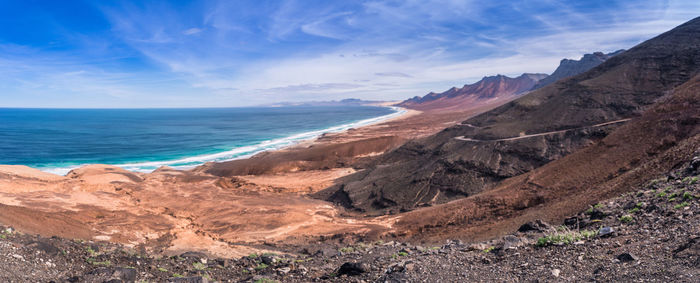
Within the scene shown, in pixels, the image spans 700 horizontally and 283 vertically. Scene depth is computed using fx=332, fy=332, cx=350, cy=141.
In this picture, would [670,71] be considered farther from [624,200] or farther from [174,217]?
[174,217]

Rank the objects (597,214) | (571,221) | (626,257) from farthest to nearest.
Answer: (571,221) → (597,214) → (626,257)

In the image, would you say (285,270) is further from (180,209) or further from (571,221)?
(180,209)

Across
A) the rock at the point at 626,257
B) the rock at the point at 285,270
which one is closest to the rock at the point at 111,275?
the rock at the point at 285,270

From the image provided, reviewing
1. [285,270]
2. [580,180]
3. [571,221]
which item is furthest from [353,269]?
[580,180]

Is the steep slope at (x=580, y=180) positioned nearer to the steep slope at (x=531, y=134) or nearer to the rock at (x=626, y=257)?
the steep slope at (x=531, y=134)

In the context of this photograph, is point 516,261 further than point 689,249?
Yes

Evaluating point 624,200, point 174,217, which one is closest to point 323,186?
point 174,217
